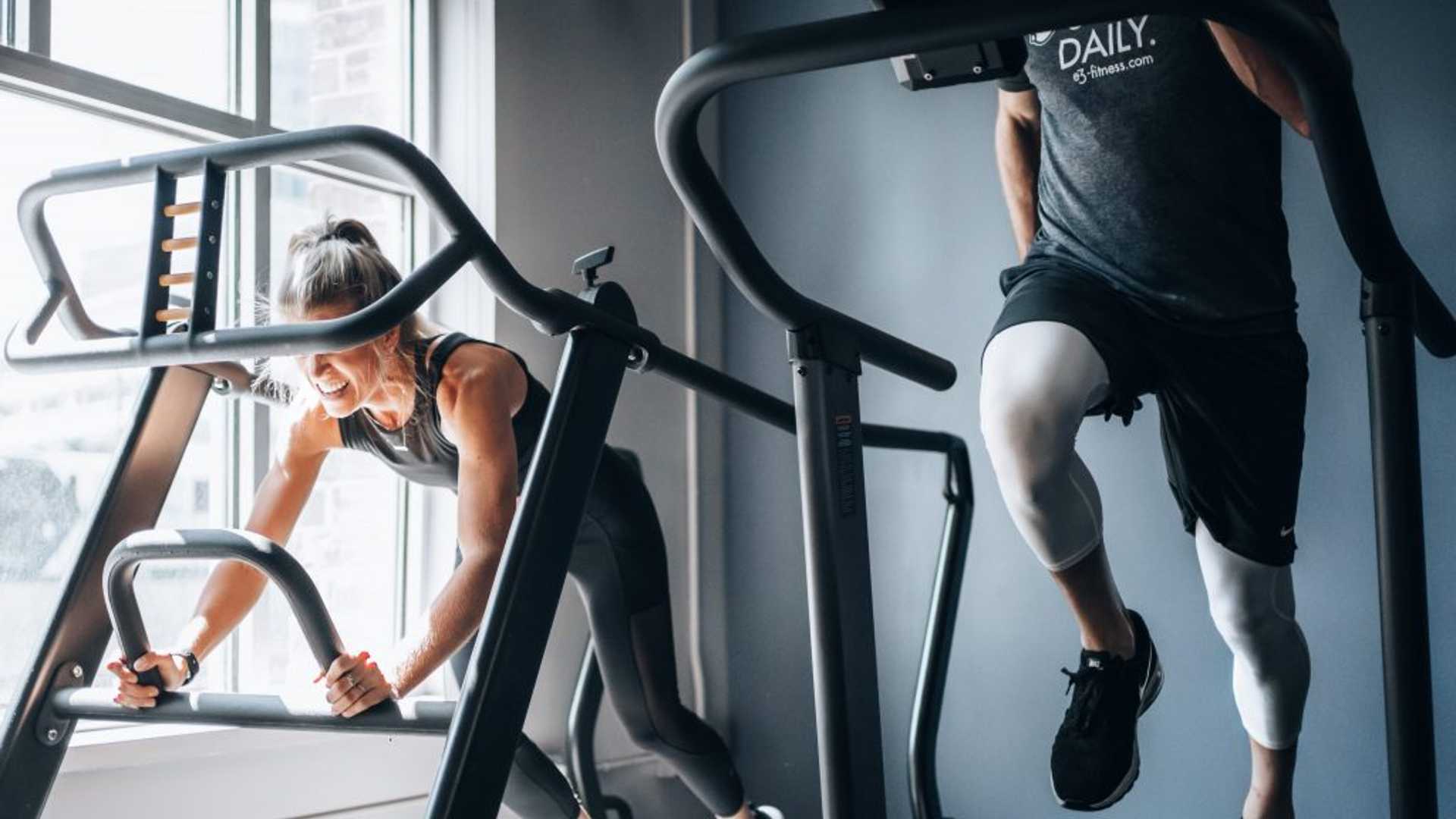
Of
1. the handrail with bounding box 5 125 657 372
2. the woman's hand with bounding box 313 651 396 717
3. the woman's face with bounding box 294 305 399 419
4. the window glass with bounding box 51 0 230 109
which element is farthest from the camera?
the window glass with bounding box 51 0 230 109

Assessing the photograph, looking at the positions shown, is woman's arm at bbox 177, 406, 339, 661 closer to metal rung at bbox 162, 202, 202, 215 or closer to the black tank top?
the black tank top

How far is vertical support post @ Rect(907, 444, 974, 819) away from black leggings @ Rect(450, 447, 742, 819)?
50cm

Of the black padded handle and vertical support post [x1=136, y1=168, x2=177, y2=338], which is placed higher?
vertical support post [x1=136, y1=168, x2=177, y2=338]

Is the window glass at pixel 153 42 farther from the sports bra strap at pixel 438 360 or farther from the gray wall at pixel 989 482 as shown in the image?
the gray wall at pixel 989 482

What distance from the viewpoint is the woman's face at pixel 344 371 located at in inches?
65.9

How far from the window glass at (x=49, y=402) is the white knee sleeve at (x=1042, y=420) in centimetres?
161

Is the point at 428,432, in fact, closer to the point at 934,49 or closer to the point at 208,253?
the point at 208,253

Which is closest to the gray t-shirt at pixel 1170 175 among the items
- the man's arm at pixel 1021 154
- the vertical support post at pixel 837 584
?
the man's arm at pixel 1021 154

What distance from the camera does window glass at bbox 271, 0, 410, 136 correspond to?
2.92m

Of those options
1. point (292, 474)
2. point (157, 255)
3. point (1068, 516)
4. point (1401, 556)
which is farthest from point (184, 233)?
point (1401, 556)

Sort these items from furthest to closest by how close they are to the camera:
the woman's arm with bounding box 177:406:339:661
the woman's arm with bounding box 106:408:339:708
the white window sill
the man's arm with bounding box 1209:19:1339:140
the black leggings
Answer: the white window sill
the black leggings
the woman's arm with bounding box 177:406:339:661
the woman's arm with bounding box 106:408:339:708
the man's arm with bounding box 1209:19:1339:140

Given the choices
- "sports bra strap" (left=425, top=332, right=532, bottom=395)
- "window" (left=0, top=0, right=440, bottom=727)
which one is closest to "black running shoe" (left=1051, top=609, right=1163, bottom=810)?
"sports bra strap" (left=425, top=332, right=532, bottom=395)

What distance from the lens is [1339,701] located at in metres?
2.62

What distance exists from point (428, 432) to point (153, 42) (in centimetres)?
133
